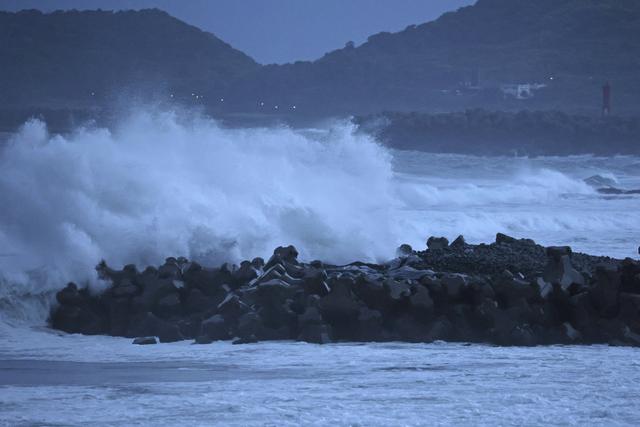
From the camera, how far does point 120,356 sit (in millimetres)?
7473

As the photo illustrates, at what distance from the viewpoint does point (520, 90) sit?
11344 cm

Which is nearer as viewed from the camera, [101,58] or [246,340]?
[246,340]

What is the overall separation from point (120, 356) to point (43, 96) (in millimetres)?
70651

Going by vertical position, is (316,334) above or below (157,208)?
below

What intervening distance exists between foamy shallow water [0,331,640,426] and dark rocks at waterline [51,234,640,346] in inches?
7.7

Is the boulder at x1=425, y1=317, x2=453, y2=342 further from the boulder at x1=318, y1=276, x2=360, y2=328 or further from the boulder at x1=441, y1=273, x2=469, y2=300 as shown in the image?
the boulder at x1=318, y1=276, x2=360, y2=328

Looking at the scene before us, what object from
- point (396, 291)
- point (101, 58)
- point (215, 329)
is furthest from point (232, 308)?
point (101, 58)

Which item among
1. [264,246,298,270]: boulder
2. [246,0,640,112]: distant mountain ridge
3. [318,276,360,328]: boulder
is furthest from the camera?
[246,0,640,112]: distant mountain ridge

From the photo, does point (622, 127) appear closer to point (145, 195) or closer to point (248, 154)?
point (248, 154)

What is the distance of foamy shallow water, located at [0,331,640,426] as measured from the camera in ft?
18.6

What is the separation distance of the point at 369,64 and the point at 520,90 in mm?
14452

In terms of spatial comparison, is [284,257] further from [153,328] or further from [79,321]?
[79,321]

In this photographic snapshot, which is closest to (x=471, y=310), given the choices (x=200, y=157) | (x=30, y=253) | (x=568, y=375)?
(x=568, y=375)

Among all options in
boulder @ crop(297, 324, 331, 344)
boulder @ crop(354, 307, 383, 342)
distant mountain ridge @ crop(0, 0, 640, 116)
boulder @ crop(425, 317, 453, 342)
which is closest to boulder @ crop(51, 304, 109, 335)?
boulder @ crop(297, 324, 331, 344)
